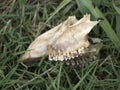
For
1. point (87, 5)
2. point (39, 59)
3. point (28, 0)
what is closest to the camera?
point (87, 5)

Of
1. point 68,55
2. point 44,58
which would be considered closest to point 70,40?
point 68,55

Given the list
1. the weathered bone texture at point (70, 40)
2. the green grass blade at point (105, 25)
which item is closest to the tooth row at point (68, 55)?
the weathered bone texture at point (70, 40)

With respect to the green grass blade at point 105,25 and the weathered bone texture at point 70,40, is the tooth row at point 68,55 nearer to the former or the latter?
the weathered bone texture at point 70,40

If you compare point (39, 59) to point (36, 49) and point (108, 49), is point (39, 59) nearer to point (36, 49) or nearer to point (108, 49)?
point (36, 49)

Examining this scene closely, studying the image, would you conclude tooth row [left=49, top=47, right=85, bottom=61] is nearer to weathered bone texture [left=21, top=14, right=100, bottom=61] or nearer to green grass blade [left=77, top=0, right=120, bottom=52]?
weathered bone texture [left=21, top=14, right=100, bottom=61]

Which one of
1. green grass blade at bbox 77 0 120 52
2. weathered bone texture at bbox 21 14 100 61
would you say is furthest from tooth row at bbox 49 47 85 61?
green grass blade at bbox 77 0 120 52

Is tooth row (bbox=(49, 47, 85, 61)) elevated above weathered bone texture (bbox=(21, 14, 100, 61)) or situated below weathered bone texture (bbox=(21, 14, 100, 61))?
below

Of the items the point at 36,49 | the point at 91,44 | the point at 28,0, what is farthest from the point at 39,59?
the point at 28,0

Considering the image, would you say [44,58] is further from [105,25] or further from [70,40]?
[105,25]
